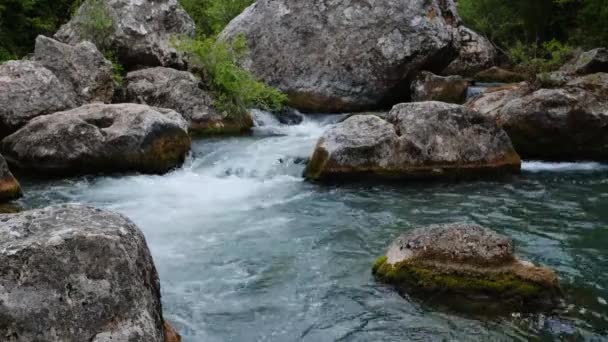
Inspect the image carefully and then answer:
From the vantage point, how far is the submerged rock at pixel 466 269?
5.71 m

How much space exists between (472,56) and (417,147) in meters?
19.5

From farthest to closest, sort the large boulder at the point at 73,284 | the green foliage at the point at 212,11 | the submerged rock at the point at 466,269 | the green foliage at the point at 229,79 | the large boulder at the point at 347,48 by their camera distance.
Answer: the green foliage at the point at 212,11 → the large boulder at the point at 347,48 → the green foliage at the point at 229,79 → the submerged rock at the point at 466,269 → the large boulder at the point at 73,284

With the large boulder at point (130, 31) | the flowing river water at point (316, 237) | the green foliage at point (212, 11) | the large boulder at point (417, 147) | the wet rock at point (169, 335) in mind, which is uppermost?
the green foliage at point (212, 11)

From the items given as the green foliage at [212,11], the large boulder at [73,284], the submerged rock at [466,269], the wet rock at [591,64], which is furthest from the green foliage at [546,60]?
the large boulder at [73,284]

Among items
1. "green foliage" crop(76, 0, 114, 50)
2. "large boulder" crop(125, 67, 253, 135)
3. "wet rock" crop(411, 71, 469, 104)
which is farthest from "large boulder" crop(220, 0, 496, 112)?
"green foliage" crop(76, 0, 114, 50)

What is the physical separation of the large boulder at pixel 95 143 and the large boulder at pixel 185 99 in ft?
10.7

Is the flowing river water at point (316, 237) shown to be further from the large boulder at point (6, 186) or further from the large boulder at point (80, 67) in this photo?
the large boulder at point (80, 67)

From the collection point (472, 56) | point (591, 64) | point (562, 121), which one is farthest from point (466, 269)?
point (472, 56)

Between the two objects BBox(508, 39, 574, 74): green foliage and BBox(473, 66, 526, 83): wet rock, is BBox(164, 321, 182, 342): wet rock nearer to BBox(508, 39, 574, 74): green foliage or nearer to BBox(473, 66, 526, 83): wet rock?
BBox(508, 39, 574, 74): green foliage

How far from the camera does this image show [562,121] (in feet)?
40.3

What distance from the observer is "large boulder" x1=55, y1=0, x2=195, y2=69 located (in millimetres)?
16766

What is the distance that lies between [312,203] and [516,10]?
27.3m

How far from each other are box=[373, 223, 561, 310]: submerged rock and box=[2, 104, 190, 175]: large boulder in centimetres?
673

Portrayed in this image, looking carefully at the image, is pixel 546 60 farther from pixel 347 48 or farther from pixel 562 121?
pixel 562 121
